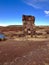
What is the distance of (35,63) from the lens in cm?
953

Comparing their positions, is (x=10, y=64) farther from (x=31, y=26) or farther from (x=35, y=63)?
(x=31, y=26)

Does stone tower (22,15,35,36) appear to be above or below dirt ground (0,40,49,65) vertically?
above

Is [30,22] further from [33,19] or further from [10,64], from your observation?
[10,64]

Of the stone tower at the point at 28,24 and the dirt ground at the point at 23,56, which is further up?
the stone tower at the point at 28,24

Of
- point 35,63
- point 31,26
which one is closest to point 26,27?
point 31,26

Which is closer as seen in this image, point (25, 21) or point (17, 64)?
point (17, 64)

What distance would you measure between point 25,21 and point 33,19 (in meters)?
1.86

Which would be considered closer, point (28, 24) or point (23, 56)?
point (23, 56)

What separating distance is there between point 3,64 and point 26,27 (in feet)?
78.4

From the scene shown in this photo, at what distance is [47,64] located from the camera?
9266mm

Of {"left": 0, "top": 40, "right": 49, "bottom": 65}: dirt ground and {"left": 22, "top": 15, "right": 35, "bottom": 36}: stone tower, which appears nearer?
{"left": 0, "top": 40, "right": 49, "bottom": 65}: dirt ground

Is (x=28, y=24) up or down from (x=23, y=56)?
up

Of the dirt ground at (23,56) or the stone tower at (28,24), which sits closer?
the dirt ground at (23,56)

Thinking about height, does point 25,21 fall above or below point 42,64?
above
